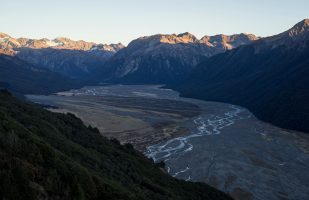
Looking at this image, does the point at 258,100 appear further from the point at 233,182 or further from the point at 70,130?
the point at 70,130

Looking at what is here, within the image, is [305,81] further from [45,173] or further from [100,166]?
[45,173]

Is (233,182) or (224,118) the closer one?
(233,182)

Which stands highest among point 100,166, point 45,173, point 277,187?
point 45,173

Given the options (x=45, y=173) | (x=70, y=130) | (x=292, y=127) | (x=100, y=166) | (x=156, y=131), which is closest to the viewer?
(x=45, y=173)

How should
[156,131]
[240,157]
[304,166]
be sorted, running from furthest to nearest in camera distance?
[156,131], [240,157], [304,166]

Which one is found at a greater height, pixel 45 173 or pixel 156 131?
pixel 45 173

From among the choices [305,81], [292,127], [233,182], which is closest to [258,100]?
[305,81]
